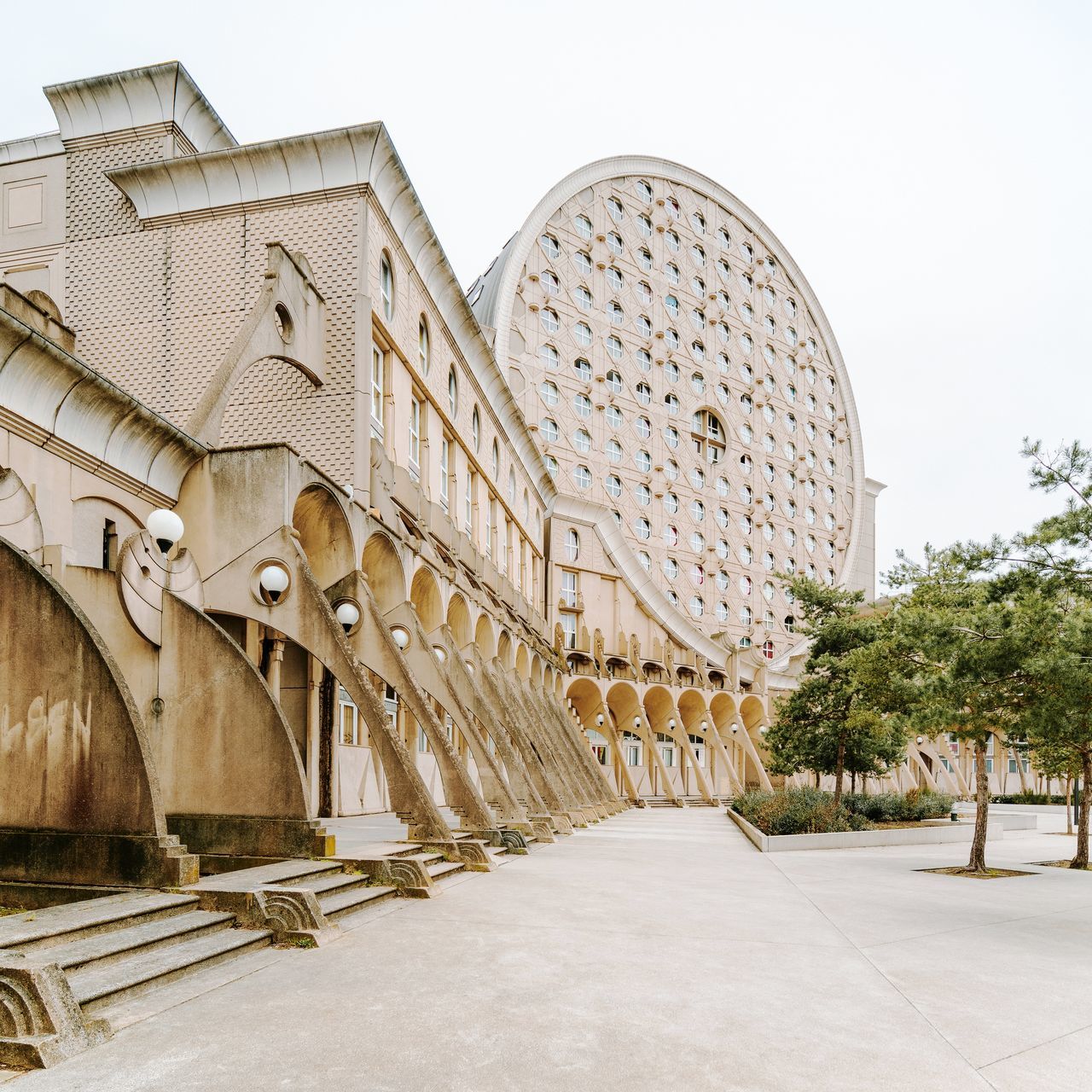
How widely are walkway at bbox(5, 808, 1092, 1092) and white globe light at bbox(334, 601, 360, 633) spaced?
4.75m

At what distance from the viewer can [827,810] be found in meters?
24.0

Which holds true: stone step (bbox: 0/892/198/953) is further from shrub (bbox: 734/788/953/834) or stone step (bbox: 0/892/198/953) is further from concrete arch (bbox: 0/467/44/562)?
shrub (bbox: 734/788/953/834)

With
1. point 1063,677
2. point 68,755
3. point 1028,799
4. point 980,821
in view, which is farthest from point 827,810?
point 1028,799

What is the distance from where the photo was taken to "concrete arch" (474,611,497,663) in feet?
87.6

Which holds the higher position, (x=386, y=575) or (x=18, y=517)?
(x=386, y=575)

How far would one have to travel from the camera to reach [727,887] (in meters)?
12.8

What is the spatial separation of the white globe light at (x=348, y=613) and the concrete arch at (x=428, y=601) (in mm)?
6336

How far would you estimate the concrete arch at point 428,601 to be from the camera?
843 inches

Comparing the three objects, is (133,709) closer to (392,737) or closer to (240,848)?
(240,848)

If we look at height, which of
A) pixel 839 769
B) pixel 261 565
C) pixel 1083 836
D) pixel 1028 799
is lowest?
pixel 1028 799

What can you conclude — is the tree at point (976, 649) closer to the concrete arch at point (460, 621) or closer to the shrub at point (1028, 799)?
the concrete arch at point (460, 621)

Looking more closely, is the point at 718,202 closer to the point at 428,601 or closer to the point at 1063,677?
the point at 428,601

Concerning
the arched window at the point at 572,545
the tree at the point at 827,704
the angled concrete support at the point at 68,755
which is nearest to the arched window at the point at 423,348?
the tree at the point at 827,704

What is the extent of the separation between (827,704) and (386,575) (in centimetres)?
1428
